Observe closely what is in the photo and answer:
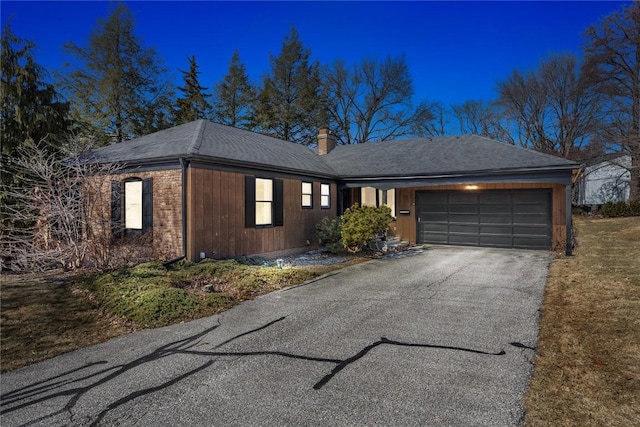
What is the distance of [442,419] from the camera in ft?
9.02

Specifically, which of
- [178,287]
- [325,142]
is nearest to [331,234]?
[178,287]

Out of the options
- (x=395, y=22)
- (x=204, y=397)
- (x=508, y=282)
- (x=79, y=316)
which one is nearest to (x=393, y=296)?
(x=508, y=282)

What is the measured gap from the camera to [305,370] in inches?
143

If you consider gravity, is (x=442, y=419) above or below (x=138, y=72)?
below

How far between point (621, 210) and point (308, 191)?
22360 mm

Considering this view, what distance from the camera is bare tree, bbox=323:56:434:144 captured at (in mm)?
31609

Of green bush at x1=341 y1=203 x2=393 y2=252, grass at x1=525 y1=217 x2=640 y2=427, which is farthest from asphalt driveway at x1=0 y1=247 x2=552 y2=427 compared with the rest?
green bush at x1=341 y1=203 x2=393 y2=252

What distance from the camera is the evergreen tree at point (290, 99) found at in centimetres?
2752

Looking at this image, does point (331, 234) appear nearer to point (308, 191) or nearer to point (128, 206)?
point (308, 191)

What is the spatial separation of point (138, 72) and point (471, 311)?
81.9ft

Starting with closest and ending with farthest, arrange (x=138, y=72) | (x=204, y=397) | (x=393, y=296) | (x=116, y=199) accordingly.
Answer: (x=204, y=397)
(x=393, y=296)
(x=116, y=199)
(x=138, y=72)

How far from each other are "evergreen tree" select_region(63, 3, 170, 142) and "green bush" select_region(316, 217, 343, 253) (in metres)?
16.9

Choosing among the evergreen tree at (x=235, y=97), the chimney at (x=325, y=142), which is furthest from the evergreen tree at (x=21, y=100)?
the evergreen tree at (x=235, y=97)

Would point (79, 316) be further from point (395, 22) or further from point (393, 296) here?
point (395, 22)
